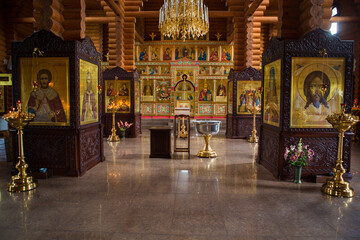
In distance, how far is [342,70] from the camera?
5133mm

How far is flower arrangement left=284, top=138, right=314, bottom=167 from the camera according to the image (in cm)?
496

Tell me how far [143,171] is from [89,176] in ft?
3.68

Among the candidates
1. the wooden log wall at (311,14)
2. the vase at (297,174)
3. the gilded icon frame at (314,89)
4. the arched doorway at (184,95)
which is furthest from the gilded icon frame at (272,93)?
the arched doorway at (184,95)

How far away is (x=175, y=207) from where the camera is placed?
3791 millimetres

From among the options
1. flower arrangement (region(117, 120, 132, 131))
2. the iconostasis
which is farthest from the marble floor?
the iconostasis

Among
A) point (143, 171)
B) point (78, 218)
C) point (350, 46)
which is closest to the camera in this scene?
point (78, 218)

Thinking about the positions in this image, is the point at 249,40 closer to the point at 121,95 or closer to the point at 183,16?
the point at 183,16

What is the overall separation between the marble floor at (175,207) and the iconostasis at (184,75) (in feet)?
37.0

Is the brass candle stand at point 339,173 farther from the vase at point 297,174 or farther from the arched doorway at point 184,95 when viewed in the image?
the arched doorway at point 184,95

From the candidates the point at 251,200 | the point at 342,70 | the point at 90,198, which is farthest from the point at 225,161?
the point at 90,198

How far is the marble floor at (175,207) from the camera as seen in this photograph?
122 inches

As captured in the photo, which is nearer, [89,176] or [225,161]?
[89,176]

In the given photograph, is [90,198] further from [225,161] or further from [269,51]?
[269,51]

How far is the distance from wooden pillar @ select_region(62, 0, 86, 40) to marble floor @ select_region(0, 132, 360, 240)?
294 cm
